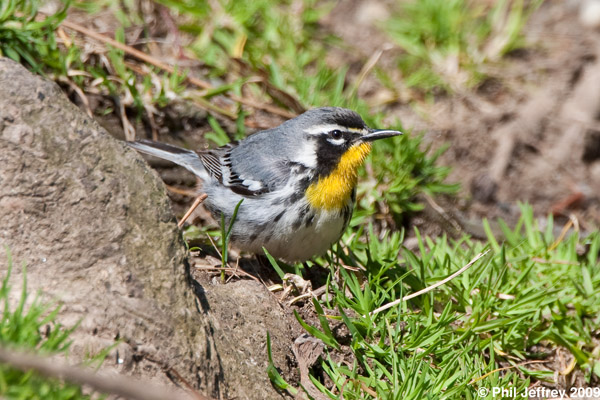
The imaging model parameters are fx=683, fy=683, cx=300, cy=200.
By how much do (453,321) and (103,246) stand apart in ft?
7.46

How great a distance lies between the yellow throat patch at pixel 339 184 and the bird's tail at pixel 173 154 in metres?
1.14

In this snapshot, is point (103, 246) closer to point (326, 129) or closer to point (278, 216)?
point (278, 216)

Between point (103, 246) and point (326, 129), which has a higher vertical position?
point (326, 129)

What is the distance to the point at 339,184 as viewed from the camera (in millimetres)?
4879

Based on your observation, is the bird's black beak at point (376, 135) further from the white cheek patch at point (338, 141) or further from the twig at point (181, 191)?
the twig at point (181, 191)

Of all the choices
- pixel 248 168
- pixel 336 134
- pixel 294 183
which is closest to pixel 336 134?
pixel 336 134

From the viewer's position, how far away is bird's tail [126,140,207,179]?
5508mm

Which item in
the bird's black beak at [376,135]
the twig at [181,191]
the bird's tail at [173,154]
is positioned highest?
the bird's black beak at [376,135]

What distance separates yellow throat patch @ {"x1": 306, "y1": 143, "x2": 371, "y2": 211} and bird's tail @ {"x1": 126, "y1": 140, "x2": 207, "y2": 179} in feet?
3.74

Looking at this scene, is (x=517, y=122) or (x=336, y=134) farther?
(x=517, y=122)

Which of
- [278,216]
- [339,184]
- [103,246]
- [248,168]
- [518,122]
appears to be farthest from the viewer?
[518,122]

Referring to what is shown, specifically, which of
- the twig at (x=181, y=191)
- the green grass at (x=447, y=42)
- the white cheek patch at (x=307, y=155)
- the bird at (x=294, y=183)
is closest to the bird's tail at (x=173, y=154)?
the bird at (x=294, y=183)

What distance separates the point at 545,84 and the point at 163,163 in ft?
15.7

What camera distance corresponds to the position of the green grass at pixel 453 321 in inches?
154
